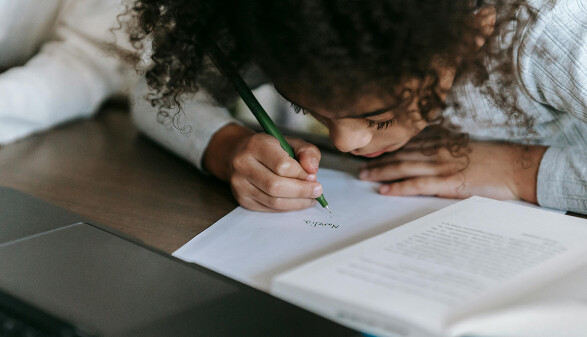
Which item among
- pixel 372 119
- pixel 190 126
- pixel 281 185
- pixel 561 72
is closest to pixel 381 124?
pixel 372 119

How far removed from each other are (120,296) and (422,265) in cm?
22

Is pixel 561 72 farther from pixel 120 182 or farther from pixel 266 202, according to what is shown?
pixel 120 182

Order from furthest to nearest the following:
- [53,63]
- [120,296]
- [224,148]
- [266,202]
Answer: [53,63] < [224,148] < [266,202] < [120,296]

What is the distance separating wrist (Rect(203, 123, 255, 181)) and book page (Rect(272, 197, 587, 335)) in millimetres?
303

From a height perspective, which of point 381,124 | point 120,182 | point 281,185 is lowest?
point 120,182

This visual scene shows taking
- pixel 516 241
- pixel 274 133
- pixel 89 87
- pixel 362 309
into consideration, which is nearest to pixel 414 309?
pixel 362 309

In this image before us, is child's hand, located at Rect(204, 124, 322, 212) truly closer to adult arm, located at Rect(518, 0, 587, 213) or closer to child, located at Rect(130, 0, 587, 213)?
child, located at Rect(130, 0, 587, 213)

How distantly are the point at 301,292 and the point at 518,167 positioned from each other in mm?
439

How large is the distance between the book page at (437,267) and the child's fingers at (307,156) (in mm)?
164

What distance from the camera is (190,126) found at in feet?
2.79

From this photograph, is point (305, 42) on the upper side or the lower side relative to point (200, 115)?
upper

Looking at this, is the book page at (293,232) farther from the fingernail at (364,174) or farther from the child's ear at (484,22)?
the child's ear at (484,22)

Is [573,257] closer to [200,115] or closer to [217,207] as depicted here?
[217,207]

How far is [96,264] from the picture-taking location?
0.48 meters
